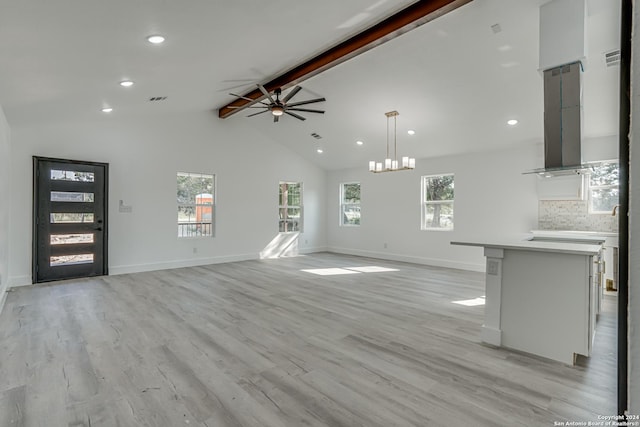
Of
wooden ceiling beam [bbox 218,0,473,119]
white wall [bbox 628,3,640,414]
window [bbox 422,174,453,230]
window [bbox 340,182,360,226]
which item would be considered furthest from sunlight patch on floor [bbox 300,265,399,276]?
white wall [bbox 628,3,640,414]

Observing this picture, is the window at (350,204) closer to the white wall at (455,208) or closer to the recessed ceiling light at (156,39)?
the white wall at (455,208)

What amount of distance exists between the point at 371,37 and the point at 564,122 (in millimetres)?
2336

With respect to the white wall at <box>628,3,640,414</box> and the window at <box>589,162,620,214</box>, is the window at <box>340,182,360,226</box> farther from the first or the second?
the white wall at <box>628,3,640,414</box>

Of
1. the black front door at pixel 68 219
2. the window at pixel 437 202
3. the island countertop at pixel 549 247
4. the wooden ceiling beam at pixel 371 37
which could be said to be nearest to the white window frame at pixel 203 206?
the black front door at pixel 68 219

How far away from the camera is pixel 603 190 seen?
225 inches

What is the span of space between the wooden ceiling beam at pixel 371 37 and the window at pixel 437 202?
427 centimetres

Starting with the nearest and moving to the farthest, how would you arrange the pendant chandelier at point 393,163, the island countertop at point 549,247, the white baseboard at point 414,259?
the island countertop at point 549,247, the pendant chandelier at point 393,163, the white baseboard at point 414,259

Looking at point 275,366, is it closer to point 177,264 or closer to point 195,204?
point 177,264

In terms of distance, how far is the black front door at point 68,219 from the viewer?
577 centimetres

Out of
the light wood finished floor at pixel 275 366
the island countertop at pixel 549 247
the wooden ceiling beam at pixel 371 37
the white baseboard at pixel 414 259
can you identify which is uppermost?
the wooden ceiling beam at pixel 371 37

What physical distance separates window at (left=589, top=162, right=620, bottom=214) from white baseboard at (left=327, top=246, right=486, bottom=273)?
221cm

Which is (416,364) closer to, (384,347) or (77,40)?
(384,347)

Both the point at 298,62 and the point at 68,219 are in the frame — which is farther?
the point at 68,219

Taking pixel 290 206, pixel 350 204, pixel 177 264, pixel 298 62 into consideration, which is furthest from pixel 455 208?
pixel 177 264
